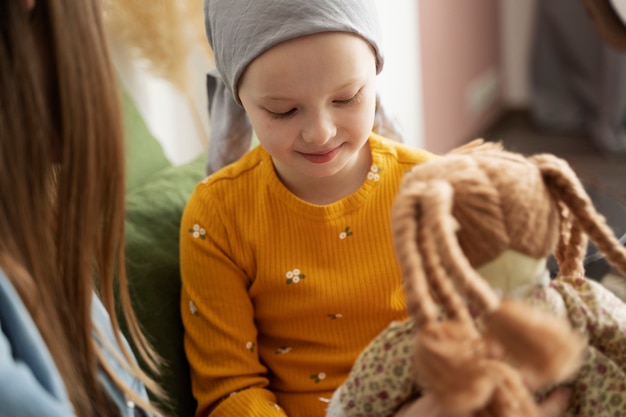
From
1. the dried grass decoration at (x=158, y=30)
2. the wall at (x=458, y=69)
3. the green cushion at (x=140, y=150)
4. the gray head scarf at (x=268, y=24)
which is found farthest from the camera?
the wall at (x=458, y=69)

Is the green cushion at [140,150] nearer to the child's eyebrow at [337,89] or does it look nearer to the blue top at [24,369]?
the child's eyebrow at [337,89]

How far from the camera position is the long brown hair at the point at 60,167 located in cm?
77

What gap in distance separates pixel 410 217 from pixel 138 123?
0.93 m

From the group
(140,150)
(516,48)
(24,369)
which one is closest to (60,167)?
(24,369)

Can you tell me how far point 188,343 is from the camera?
3.82 feet

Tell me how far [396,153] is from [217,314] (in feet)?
1.15

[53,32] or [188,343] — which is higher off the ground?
[53,32]

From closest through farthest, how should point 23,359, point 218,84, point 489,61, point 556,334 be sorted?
point 556,334 < point 23,359 < point 218,84 < point 489,61

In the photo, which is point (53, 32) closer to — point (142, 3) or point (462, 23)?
point (142, 3)

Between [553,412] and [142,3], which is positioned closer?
[553,412]

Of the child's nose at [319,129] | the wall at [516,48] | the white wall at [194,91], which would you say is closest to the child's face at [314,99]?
the child's nose at [319,129]

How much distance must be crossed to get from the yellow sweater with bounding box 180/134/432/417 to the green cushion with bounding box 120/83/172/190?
344mm

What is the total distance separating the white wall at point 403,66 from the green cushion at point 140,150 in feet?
3.49

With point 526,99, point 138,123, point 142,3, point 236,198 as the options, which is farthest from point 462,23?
point 236,198
